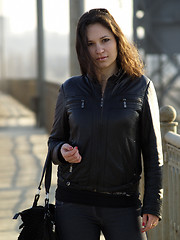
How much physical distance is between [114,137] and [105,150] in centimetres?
7

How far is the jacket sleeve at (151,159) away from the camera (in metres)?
2.49

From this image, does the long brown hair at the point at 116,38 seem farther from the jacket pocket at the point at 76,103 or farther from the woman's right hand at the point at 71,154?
the woman's right hand at the point at 71,154

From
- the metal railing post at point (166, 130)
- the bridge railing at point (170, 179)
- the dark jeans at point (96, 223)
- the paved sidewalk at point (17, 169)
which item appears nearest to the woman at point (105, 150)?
the dark jeans at point (96, 223)

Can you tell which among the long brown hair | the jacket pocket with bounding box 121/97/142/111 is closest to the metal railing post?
the long brown hair

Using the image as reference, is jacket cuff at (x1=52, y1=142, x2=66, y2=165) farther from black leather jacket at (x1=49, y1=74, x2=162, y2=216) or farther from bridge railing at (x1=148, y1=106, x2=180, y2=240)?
bridge railing at (x1=148, y1=106, x2=180, y2=240)

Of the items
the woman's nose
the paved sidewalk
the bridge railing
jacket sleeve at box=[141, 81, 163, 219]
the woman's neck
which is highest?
the woman's nose

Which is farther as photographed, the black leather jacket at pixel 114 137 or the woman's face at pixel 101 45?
the woman's face at pixel 101 45

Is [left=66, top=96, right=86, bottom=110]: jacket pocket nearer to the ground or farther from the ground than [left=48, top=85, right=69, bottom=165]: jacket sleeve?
farther from the ground

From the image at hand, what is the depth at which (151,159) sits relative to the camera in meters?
2.53

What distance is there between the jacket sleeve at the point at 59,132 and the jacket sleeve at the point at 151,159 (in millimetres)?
357

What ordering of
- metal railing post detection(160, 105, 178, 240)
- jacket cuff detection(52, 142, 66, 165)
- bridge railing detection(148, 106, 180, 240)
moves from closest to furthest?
1. jacket cuff detection(52, 142, 66, 165)
2. bridge railing detection(148, 106, 180, 240)
3. metal railing post detection(160, 105, 178, 240)

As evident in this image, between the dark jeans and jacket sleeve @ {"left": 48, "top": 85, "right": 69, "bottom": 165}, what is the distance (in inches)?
8.7

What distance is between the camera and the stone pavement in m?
5.93

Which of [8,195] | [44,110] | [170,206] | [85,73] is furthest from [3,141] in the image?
[85,73]
